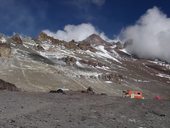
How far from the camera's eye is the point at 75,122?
16688mm

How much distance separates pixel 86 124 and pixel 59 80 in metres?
119

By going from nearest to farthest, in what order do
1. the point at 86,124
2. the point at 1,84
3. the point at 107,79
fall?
the point at 86,124 < the point at 1,84 < the point at 107,79

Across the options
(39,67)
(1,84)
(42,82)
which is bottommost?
Answer: (1,84)

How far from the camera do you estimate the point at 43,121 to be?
16.4 meters

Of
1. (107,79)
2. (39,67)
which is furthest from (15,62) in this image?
(107,79)

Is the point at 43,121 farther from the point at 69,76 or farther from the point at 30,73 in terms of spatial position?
the point at 69,76

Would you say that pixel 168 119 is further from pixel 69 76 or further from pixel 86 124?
pixel 69 76

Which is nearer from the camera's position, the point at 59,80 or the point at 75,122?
the point at 75,122

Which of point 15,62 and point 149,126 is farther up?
point 15,62

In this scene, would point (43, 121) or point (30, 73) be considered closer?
point (43, 121)

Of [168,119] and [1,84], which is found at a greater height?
[1,84]

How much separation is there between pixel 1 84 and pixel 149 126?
41.2 m

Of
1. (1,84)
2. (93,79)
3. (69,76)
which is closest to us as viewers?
(1,84)

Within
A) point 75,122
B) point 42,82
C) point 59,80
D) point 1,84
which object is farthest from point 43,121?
point 59,80
